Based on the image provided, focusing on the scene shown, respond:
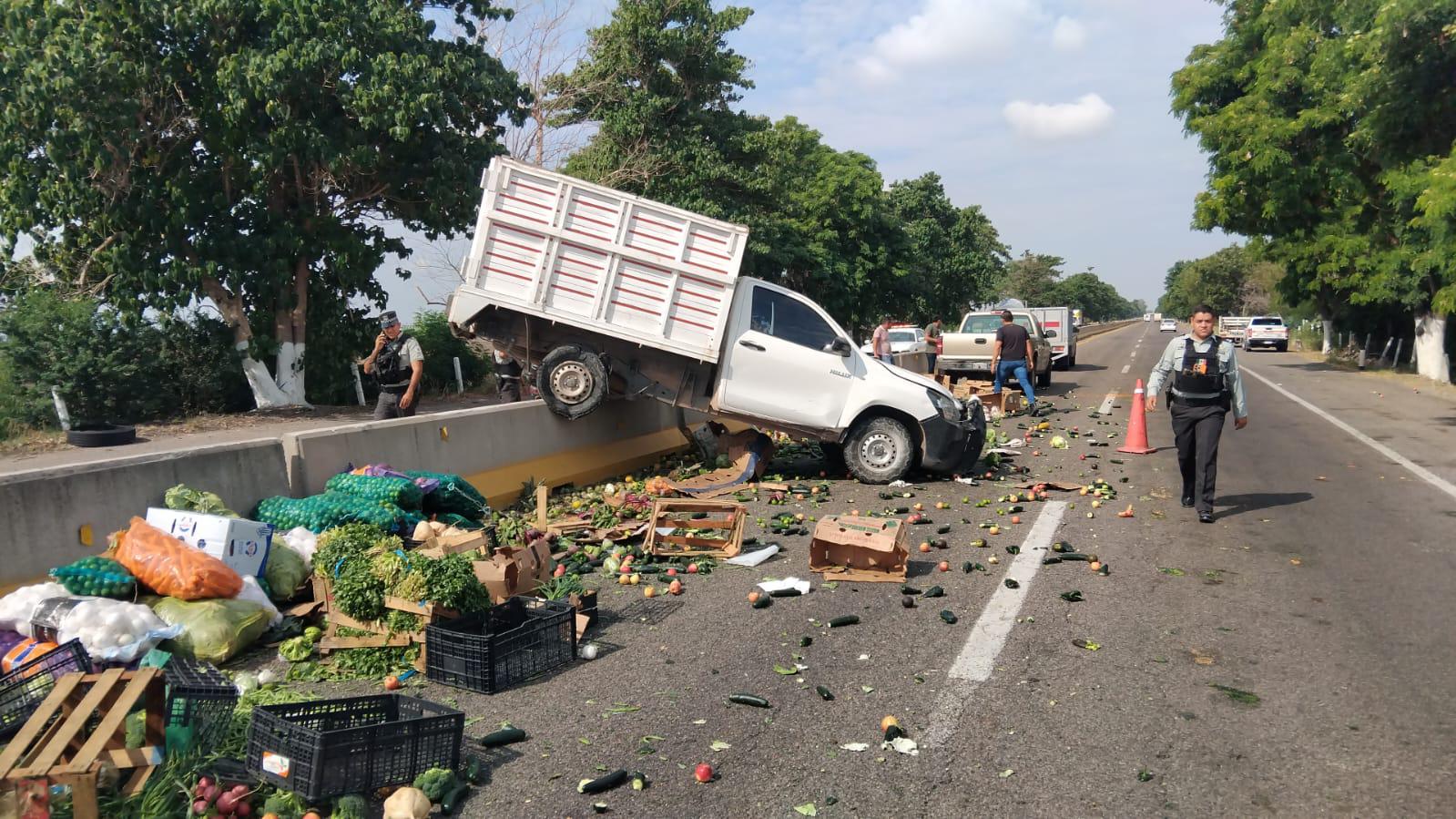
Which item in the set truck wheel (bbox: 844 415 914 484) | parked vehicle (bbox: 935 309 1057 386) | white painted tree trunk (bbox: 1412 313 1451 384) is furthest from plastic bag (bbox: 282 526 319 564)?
white painted tree trunk (bbox: 1412 313 1451 384)

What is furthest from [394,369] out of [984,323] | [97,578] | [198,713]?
[984,323]

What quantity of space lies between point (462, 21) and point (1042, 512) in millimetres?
18224

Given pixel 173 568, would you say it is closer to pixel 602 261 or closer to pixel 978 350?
pixel 602 261

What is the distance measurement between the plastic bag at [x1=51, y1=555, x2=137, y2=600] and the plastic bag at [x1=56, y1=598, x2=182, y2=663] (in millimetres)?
308

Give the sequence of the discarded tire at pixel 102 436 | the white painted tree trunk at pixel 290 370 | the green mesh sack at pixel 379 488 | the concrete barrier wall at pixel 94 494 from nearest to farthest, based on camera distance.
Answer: the concrete barrier wall at pixel 94 494
the green mesh sack at pixel 379 488
the discarded tire at pixel 102 436
the white painted tree trunk at pixel 290 370

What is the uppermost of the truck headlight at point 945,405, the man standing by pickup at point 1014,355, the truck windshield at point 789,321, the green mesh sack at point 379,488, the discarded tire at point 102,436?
the truck windshield at point 789,321

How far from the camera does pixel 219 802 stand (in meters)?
3.63

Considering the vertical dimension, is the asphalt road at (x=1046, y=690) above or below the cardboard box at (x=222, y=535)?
below

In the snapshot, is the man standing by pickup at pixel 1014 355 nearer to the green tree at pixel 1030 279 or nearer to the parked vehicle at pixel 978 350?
the parked vehicle at pixel 978 350

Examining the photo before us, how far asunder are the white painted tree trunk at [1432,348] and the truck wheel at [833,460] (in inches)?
871

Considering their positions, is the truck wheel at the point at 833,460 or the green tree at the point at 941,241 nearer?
the truck wheel at the point at 833,460

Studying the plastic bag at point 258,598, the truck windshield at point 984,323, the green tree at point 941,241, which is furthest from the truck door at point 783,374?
the green tree at point 941,241

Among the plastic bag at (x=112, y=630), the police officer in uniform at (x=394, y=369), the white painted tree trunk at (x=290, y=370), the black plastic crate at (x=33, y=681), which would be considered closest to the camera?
the black plastic crate at (x=33, y=681)

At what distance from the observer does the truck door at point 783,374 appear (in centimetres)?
1091
